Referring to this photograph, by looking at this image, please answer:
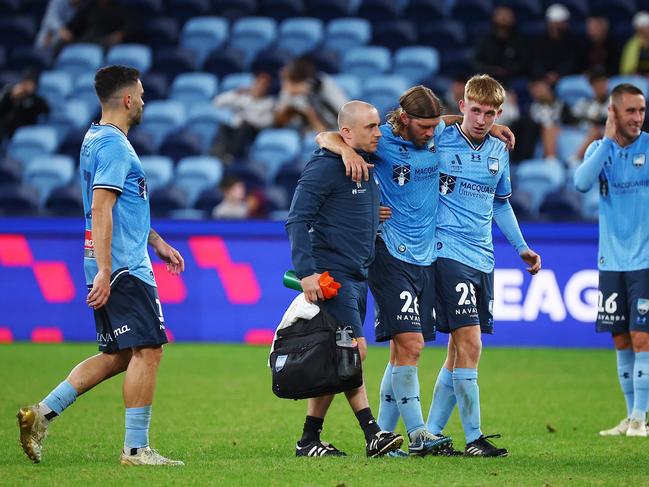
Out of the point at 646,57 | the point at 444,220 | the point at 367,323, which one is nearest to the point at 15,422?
the point at 444,220

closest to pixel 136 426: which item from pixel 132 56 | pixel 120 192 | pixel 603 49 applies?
pixel 120 192

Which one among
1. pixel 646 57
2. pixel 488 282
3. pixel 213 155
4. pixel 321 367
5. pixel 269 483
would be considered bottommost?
pixel 269 483

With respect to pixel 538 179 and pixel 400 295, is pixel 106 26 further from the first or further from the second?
pixel 400 295

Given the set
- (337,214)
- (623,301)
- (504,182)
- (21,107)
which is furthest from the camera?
(21,107)

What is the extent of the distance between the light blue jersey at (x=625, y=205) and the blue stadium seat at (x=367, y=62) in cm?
1082

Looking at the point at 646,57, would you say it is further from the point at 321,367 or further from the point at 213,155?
the point at 321,367

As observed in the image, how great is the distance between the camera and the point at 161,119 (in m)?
19.0

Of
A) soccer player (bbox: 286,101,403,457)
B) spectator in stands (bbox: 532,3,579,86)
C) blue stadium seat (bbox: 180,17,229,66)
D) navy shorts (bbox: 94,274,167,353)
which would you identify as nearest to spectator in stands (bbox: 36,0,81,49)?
blue stadium seat (bbox: 180,17,229,66)

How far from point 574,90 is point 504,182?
435 inches

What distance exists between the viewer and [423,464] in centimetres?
685

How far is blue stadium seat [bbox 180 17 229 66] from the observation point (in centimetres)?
2077

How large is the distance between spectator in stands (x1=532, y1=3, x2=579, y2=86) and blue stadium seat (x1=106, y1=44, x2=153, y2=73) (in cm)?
634

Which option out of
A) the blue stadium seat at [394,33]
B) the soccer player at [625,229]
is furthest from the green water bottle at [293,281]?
the blue stadium seat at [394,33]

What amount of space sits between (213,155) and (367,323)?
475 cm
